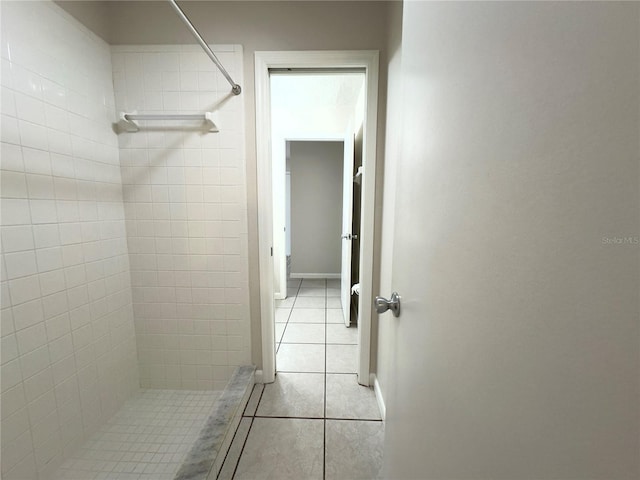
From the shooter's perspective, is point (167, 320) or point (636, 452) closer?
point (636, 452)

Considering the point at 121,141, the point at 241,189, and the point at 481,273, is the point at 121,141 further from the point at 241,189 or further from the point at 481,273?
the point at 481,273

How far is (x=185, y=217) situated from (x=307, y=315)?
5.62 feet

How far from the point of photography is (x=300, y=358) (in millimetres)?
1976

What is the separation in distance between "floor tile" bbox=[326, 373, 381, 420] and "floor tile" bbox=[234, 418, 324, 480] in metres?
0.14

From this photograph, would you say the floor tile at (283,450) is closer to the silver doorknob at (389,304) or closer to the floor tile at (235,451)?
the floor tile at (235,451)

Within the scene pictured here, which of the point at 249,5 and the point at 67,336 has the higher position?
the point at 249,5

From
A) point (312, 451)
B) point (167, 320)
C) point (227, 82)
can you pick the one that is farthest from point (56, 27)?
point (312, 451)

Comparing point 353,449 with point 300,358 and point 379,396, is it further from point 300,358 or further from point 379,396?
point 300,358

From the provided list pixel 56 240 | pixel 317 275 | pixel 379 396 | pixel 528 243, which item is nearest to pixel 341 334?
pixel 379 396

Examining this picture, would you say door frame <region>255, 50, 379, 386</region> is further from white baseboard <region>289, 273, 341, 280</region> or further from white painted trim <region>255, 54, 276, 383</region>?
white baseboard <region>289, 273, 341, 280</region>

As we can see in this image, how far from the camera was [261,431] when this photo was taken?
134 cm

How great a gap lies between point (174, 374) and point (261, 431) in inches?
28.8

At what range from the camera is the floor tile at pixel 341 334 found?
2.22 metres

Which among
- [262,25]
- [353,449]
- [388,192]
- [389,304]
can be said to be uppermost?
[262,25]
